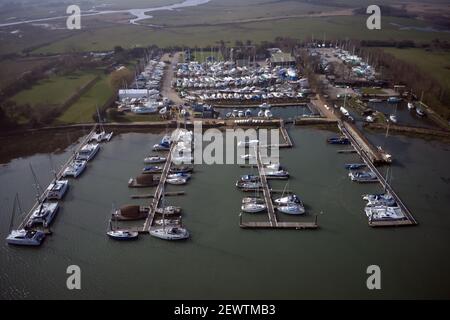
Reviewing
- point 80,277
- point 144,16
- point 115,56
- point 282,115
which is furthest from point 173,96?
point 144,16

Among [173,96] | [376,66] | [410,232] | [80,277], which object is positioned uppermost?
[376,66]

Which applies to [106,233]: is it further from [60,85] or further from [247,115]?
[60,85]

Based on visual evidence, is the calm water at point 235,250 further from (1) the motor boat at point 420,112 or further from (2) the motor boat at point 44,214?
(1) the motor boat at point 420,112

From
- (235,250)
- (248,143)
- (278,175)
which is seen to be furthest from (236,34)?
(235,250)

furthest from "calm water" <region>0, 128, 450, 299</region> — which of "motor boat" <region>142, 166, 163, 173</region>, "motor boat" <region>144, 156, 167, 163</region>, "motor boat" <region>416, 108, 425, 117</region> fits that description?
"motor boat" <region>416, 108, 425, 117</region>

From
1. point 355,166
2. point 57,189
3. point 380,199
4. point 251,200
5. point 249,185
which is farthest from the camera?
point 355,166

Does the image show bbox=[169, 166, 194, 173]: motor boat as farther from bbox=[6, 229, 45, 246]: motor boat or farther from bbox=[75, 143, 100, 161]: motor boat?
bbox=[6, 229, 45, 246]: motor boat

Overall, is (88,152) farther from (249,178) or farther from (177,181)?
(249,178)
